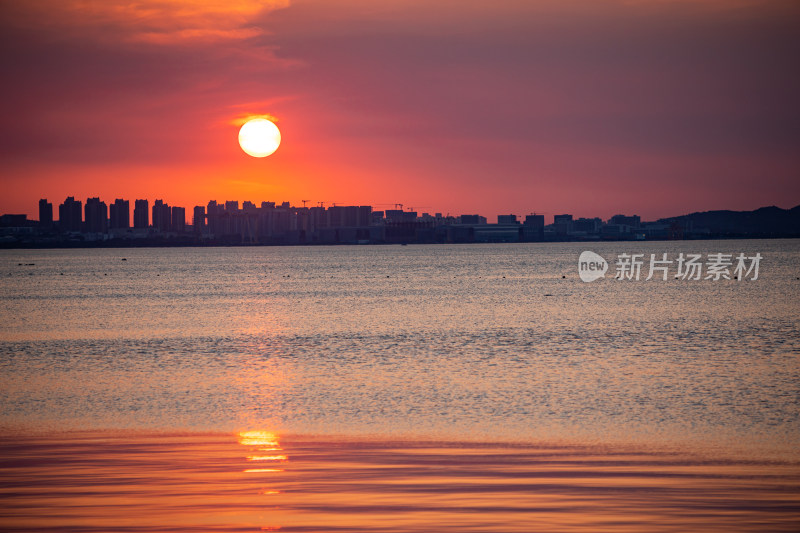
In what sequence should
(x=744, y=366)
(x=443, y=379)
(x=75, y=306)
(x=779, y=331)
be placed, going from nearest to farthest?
1. (x=443, y=379)
2. (x=744, y=366)
3. (x=779, y=331)
4. (x=75, y=306)

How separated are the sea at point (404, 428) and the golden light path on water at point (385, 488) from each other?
0.20 feet

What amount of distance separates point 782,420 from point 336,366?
18.9m

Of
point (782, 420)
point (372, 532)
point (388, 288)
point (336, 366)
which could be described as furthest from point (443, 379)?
point (388, 288)

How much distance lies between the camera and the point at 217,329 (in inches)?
2176

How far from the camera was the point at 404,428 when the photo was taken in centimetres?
2109

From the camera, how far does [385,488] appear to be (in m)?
14.1

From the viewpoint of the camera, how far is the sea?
42.2 ft

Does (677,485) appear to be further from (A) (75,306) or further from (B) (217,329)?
(A) (75,306)

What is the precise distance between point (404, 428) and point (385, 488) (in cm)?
705

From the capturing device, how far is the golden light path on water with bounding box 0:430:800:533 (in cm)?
1222

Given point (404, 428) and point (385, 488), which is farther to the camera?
point (404, 428)

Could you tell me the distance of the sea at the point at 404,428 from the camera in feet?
42.2

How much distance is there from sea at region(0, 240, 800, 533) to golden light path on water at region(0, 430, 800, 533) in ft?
0.20

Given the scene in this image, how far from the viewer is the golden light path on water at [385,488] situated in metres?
12.2
